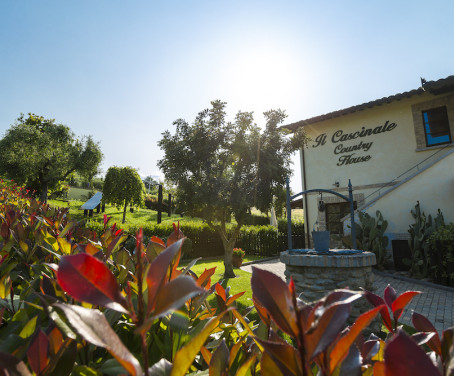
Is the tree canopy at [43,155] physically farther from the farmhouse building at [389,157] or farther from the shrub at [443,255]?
the shrub at [443,255]

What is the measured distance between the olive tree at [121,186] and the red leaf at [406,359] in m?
25.9

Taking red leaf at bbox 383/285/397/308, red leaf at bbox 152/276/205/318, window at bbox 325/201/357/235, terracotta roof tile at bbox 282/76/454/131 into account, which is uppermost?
terracotta roof tile at bbox 282/76/454/131

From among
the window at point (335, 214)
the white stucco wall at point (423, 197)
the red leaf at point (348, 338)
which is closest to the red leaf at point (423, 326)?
Result: the red leaf at point (348, 338)

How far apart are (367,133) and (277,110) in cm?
610

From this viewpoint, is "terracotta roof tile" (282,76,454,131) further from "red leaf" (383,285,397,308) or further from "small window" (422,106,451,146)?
"red leaf" (383,285,397,308)

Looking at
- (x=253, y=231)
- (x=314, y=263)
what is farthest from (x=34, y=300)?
(x=253, y=231)

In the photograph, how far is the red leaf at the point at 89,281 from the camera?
363 mm

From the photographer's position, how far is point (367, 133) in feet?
42.4

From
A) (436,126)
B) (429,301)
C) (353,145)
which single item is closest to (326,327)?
(429,301)

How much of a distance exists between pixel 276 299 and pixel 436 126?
48.1ft

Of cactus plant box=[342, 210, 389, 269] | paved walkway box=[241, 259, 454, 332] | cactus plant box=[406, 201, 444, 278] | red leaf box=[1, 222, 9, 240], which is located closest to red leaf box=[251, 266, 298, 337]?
red leaf box=[1, 222, 9, 240]

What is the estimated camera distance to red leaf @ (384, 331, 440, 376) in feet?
1.00

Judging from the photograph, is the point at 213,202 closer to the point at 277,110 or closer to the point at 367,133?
the point at 277,110

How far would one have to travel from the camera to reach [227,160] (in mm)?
10102
